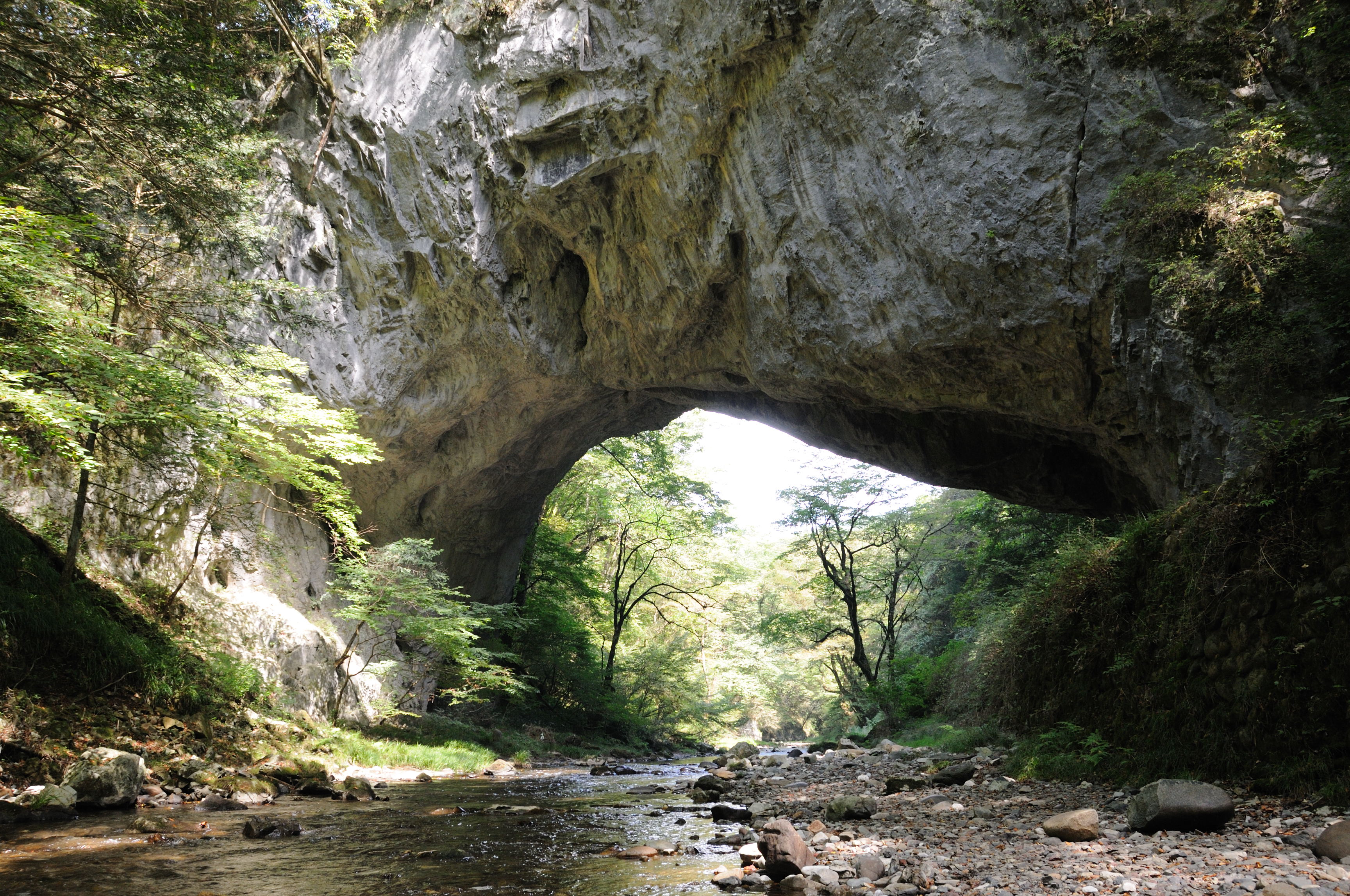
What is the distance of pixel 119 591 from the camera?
8.58m

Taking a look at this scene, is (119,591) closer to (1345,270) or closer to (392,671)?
(392,671)

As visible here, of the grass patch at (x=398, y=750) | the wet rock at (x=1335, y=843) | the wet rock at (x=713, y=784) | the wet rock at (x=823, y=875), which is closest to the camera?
the wet rock at (x=1335, y=843)

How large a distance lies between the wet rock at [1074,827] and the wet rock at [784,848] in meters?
1.50

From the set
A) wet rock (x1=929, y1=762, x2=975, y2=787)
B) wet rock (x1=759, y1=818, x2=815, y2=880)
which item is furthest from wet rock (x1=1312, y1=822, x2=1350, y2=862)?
wet rock (x1=929, y1=762, x2=975, y2=787)

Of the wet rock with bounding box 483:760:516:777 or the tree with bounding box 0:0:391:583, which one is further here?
the wet rock with bounding box 483:760:516:777

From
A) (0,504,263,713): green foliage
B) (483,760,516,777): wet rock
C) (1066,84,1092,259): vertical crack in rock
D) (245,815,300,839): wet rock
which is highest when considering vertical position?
(1066,84,1092,259): vertical crack in rock

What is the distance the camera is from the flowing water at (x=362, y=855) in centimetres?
402

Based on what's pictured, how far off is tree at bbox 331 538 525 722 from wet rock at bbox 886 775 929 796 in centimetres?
697

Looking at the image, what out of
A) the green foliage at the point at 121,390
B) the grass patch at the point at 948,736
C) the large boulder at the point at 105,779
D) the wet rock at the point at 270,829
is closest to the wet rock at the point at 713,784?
the grass patch at the point at 948,736

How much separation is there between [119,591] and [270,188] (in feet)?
26.4

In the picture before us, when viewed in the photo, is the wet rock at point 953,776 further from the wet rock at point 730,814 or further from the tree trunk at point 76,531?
the tree trunk at point 76,531

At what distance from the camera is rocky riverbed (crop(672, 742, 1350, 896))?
315cm

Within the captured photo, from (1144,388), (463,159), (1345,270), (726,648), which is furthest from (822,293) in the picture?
(726,648)

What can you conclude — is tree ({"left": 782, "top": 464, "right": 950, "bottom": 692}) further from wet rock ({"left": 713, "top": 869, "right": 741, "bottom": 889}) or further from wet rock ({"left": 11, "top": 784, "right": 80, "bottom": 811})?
wet rock ({"left": 11, "top": 784, "right": 80, "bottom": 811})
